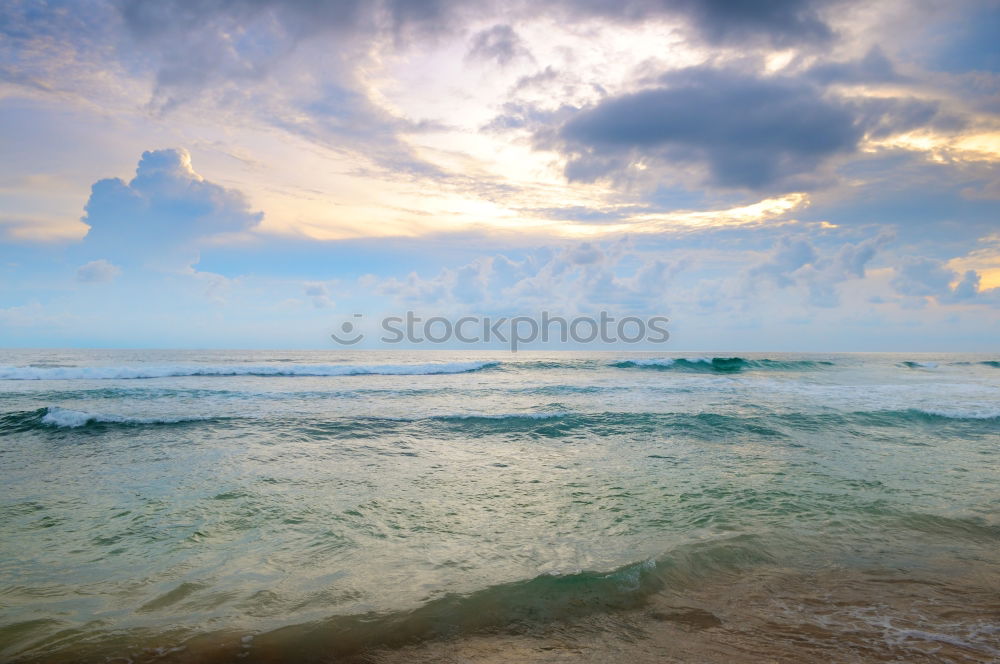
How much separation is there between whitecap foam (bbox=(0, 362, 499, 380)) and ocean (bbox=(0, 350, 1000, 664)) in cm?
1812

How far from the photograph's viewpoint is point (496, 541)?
6.10 meters

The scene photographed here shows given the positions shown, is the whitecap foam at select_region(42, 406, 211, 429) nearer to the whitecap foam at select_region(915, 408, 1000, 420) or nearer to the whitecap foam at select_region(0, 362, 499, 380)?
the whitecap foam at select_region(0, 362, 499, 380)

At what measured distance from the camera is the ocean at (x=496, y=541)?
3984 mm

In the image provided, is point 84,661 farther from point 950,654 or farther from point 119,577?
point 950,654

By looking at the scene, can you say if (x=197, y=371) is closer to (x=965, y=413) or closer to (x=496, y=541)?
(x=496, y=541)

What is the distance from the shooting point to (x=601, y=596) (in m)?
4.68

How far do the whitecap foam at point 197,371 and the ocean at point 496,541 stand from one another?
18.1m

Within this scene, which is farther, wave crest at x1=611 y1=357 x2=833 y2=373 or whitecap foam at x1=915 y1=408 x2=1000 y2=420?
wave crest at x1=611 y1=357 x2=833 y2=373

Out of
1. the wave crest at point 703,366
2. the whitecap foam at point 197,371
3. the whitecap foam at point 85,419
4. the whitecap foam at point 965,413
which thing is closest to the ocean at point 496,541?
the whitecap foam at point 85,419

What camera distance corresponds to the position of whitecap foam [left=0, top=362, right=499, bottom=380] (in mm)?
29609

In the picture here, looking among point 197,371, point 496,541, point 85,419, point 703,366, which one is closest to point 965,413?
point 496,541

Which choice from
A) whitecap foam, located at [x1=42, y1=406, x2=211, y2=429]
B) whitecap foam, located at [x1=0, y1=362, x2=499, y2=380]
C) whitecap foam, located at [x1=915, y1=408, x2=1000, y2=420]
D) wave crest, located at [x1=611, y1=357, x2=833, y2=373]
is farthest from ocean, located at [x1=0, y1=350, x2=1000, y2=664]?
wave crest, located at [x1=611, y1=357, x2=833, y2=373]

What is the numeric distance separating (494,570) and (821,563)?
3.61 meters

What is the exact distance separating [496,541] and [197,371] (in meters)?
33.1
